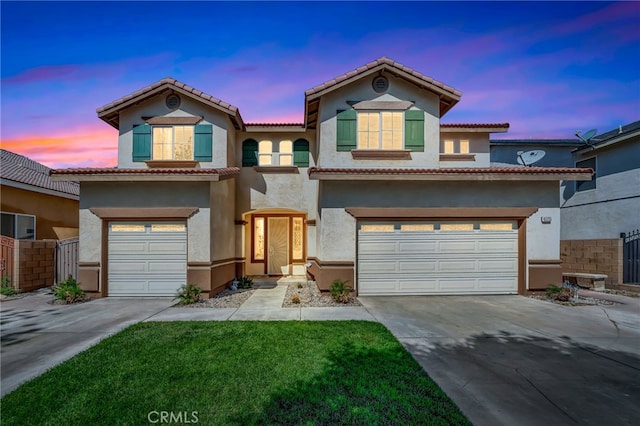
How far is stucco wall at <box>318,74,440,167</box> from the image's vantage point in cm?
1112

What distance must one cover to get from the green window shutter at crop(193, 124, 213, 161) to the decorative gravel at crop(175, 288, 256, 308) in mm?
5119

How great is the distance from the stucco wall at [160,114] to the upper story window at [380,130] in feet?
14.8

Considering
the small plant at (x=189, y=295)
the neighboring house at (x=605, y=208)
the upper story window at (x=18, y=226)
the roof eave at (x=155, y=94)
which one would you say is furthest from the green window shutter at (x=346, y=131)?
the upper story window at (x=18, y=226)

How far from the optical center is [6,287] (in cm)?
1052

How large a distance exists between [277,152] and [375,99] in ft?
15.8

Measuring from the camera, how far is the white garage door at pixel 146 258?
10086 mm

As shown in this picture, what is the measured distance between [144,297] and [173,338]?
4929 mm

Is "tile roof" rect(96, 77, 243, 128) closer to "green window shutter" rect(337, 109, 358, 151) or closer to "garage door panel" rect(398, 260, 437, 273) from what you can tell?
"green window shutter" rect(337, 109, 358, 151)

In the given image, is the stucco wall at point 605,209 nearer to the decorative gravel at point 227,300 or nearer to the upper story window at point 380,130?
the upper story window at point 380,130

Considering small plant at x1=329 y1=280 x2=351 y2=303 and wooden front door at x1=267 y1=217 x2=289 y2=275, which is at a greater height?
wooden front door at x1=267 y1=217 x2=289 y2=275

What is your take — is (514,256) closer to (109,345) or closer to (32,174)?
(109,345)

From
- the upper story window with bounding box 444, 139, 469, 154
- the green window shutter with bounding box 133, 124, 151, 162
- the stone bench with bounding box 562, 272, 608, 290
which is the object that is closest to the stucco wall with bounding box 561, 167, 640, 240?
the stone bench with bounding box 562, 272, 608, 290

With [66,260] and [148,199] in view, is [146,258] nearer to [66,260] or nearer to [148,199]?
[148,199]

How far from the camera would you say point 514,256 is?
34.9ft
